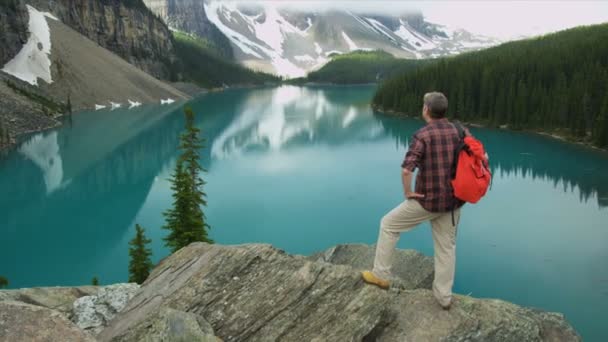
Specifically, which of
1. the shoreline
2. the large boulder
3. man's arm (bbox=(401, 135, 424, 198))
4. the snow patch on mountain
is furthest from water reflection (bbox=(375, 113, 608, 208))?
the snow patch on mountain

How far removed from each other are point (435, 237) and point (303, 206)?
22.6 metres

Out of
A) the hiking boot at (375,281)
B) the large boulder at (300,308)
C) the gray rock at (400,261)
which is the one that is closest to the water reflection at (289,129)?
the gray rock at (400,261)

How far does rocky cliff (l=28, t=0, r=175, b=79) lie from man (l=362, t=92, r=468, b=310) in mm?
119117

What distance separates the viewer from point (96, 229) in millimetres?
25625

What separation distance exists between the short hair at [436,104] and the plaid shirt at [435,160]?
9 cm

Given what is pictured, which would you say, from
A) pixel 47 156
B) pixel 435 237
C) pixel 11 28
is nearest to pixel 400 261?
pixel 435 237

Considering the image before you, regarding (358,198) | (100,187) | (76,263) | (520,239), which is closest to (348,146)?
(358,198)

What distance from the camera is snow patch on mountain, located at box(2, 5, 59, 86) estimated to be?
3137 inches

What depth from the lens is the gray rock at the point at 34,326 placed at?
4762 millimetres

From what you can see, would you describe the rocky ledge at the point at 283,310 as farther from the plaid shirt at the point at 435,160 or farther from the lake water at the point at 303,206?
the lake water at the point at 303,206

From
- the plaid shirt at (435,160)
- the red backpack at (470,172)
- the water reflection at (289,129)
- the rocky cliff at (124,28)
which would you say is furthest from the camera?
the rocky cliff at (124,28)

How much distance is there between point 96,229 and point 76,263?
4.79 m

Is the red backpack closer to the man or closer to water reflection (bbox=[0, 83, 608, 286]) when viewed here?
the man

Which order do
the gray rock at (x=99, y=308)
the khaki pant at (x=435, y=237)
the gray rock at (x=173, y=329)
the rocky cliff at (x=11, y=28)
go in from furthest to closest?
the rocky cliff at (x=11, y=28) → the gray rock at (x=99, y=308) → the khaki pant at (x=435, y=237) → the gray rock at (x=173, y=329)
